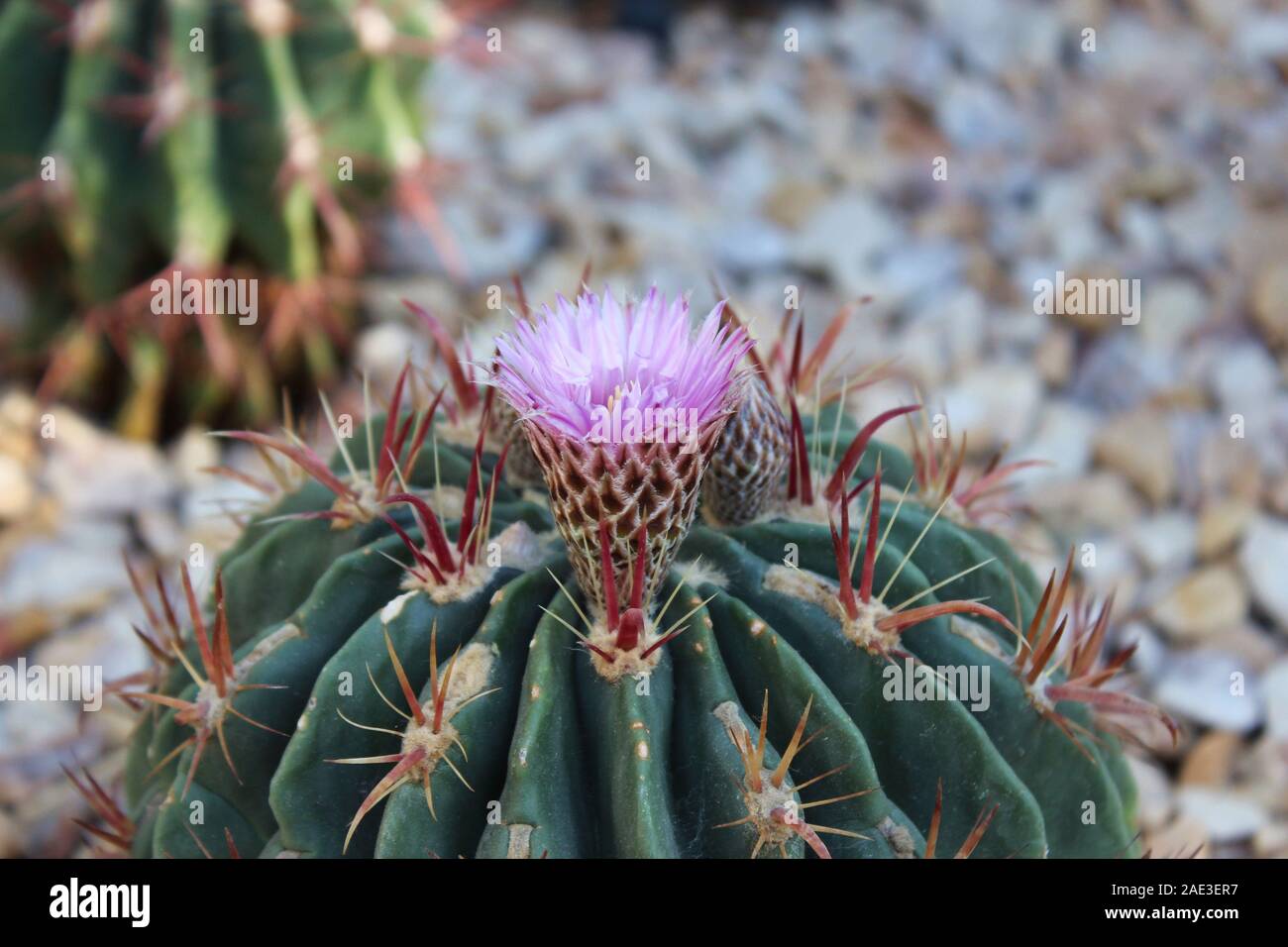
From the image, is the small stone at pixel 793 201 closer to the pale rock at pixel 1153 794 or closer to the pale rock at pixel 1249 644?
the pale rock at pixel 1249 644

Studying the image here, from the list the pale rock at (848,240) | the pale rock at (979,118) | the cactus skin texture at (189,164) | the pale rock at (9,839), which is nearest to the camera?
the pale rock at (9,839)

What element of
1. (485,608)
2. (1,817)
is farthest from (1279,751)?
(1,817)

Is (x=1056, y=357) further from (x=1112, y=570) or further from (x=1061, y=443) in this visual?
(x=1112, y=570)

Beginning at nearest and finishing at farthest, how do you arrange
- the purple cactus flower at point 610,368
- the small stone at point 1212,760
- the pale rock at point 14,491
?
the purple cactus flower at point 610,368 < the small stone at point 1212,760 < the pale rock at point 14,491

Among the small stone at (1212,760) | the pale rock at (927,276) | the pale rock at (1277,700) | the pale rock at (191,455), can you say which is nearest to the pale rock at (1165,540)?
the pale rock at (1277,700)

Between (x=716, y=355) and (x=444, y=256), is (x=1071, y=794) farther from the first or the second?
(x=444, y=256)
